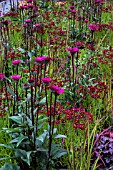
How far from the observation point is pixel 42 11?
21.5 feet

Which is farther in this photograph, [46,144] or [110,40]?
[110,40]

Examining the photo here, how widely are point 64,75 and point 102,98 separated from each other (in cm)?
57

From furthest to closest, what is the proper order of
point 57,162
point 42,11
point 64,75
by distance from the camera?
1. point 42,11
2. point 64,75
3. point 57,162

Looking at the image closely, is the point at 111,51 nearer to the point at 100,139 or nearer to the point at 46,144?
the point at 100,139

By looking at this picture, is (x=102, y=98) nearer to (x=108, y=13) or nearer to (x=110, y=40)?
(x=110, y=40)

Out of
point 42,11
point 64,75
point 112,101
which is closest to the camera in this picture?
point 112,101

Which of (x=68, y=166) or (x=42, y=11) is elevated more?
(x=42, y=11)

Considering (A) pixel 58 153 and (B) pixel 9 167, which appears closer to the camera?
(B) pixel 9 167

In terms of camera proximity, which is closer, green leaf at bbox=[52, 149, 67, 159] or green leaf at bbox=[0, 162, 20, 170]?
green leaf at bbox=[0, 162, 20, 170]

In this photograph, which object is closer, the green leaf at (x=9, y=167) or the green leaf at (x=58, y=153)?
the green leaf at (x=9, y=167)

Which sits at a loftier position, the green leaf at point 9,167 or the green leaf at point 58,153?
the green leaf at point 58,153

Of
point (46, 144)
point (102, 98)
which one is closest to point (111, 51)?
point (102, 98)

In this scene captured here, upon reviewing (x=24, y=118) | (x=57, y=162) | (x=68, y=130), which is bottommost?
(x=57, y=162)

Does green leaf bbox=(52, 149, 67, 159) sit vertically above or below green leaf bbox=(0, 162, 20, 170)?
above
